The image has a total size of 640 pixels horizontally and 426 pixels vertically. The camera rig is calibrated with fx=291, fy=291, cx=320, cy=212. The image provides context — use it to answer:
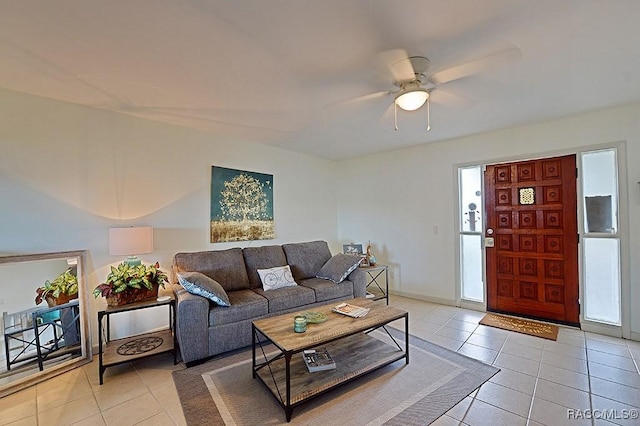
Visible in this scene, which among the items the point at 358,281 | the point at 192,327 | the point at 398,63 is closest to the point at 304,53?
the point at 398,63

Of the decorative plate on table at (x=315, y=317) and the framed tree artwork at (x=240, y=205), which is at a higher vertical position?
the framed tree artwork at (x=240, y=205)

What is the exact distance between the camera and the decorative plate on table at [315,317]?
2.32 m

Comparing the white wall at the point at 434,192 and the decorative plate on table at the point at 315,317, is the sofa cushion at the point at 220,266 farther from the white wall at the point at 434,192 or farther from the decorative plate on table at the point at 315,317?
the white wall at the point at 434,192

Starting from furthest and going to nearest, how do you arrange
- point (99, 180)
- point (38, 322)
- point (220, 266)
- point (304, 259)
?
point (304, 259) < point (220, 266) < point (99, 180) < point (38, 322)

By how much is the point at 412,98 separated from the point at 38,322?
3.64m

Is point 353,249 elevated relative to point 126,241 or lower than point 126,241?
lower

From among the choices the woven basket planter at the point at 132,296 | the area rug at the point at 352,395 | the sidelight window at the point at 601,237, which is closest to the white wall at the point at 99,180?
the woven basket planter at the point at 132,296

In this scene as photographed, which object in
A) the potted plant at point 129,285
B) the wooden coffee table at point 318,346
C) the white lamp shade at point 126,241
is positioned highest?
the white lamp shade at point 126,241

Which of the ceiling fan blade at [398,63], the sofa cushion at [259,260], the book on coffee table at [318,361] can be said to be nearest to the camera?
the ceiling fan blade at [398,63]

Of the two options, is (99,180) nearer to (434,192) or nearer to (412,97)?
(412,97)

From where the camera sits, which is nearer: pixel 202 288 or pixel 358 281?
pixel 202 288

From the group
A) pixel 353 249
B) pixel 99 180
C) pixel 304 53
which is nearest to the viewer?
pixel 304 53

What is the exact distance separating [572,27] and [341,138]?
103 inches

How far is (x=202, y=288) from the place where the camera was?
265 cm
